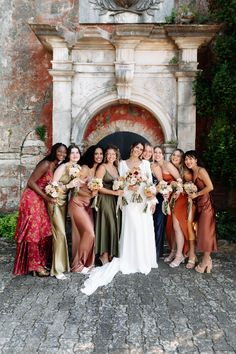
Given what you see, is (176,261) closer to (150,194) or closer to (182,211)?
(182,211)

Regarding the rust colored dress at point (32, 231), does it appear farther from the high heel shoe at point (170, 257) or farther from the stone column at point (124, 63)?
the stone column at point (124, 63)

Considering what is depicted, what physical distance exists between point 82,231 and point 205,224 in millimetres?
1926

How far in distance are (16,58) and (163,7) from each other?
355 cm

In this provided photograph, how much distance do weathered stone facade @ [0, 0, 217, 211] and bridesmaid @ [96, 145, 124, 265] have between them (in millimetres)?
2279

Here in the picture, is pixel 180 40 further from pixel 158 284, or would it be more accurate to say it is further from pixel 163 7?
pixel 158 284

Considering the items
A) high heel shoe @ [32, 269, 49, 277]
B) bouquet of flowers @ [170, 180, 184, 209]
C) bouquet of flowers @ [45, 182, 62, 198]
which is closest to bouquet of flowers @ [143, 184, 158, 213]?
bouquet of flowers @ [170, 180, 184, 209]

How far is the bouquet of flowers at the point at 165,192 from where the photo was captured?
6061 mm

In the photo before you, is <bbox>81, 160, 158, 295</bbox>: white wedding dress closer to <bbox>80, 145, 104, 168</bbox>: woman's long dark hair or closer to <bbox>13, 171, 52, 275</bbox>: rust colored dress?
<bbox>80, 145, 104, 168</bbox>: woman's long dark hair

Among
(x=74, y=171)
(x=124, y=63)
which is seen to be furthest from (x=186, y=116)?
(x=74, y=171)

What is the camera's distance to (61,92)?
805 cm

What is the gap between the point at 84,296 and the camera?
4.89 metres

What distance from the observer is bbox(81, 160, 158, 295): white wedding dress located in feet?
19.3

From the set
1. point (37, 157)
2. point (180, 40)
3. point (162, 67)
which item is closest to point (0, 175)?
point (37, 157)

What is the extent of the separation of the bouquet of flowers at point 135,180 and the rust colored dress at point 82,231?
2.28 feet
